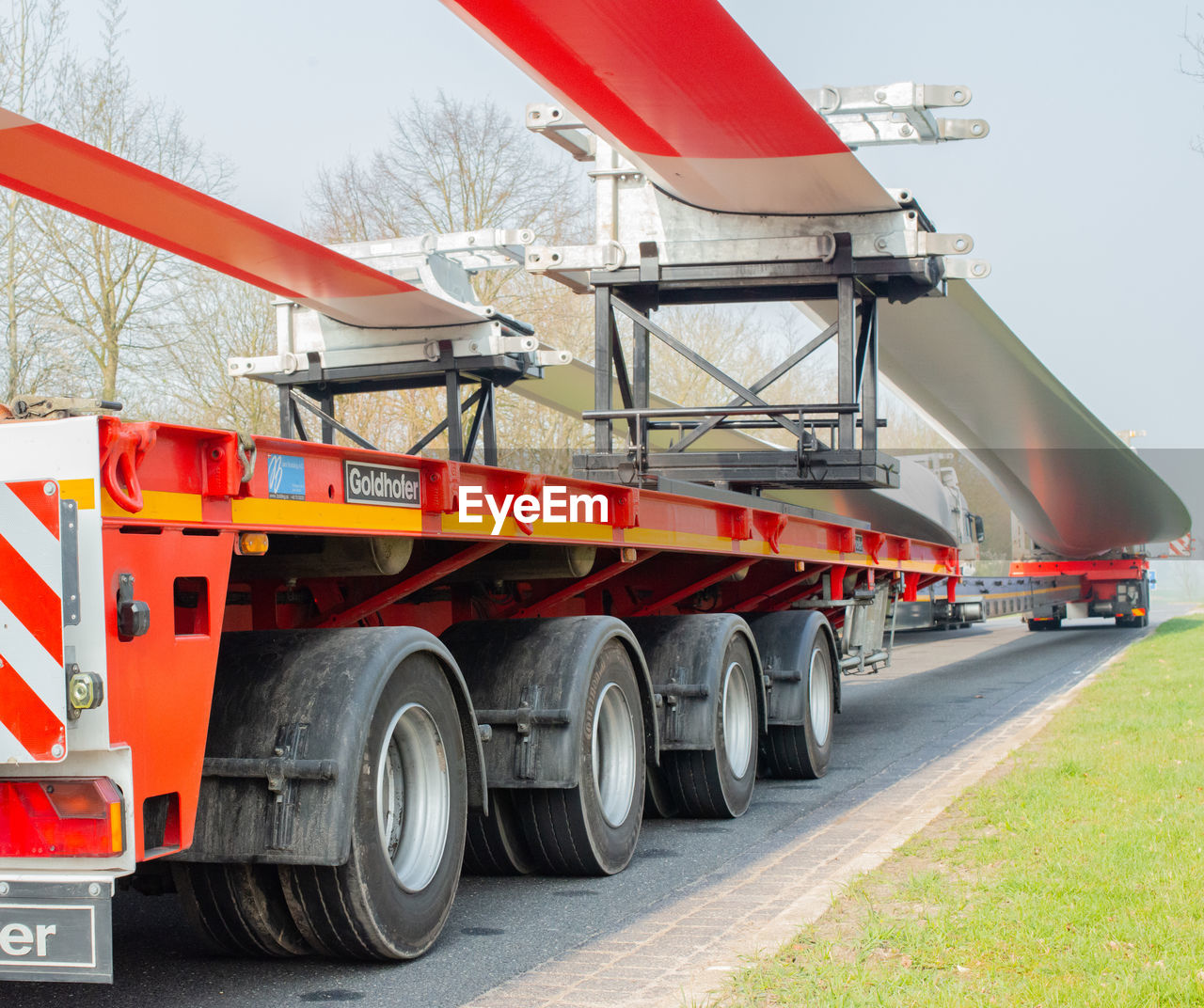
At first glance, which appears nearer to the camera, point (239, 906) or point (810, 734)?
point (239, 906)

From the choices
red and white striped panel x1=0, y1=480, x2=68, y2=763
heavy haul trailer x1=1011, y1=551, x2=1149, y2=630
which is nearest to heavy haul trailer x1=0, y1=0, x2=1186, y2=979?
red and white striped panel x1=0, y1=480, x2=68, y2=763

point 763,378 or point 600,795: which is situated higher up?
point 763,378

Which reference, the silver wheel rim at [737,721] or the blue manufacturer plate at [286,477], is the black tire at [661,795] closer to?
the silver wheel rim at [737,721]

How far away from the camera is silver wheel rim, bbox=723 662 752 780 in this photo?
768 centimetres

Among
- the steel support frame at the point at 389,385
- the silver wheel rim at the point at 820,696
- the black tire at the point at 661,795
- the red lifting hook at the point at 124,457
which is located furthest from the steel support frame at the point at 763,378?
the red lifting hook at the point at 124,457

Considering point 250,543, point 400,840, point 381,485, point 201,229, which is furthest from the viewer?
point 201,229

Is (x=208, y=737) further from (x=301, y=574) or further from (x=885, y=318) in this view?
(x=885, y=318)

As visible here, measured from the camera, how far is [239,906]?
417 centimetres

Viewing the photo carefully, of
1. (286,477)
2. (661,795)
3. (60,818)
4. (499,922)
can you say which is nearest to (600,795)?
(499,922)

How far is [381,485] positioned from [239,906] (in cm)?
140

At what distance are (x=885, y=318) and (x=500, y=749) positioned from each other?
11872 millimetres

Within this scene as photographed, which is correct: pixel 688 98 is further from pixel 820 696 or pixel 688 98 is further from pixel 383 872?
pixel 383 872

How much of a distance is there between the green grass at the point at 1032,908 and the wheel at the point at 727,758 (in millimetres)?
1215

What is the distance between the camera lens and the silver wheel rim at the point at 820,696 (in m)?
9.06
